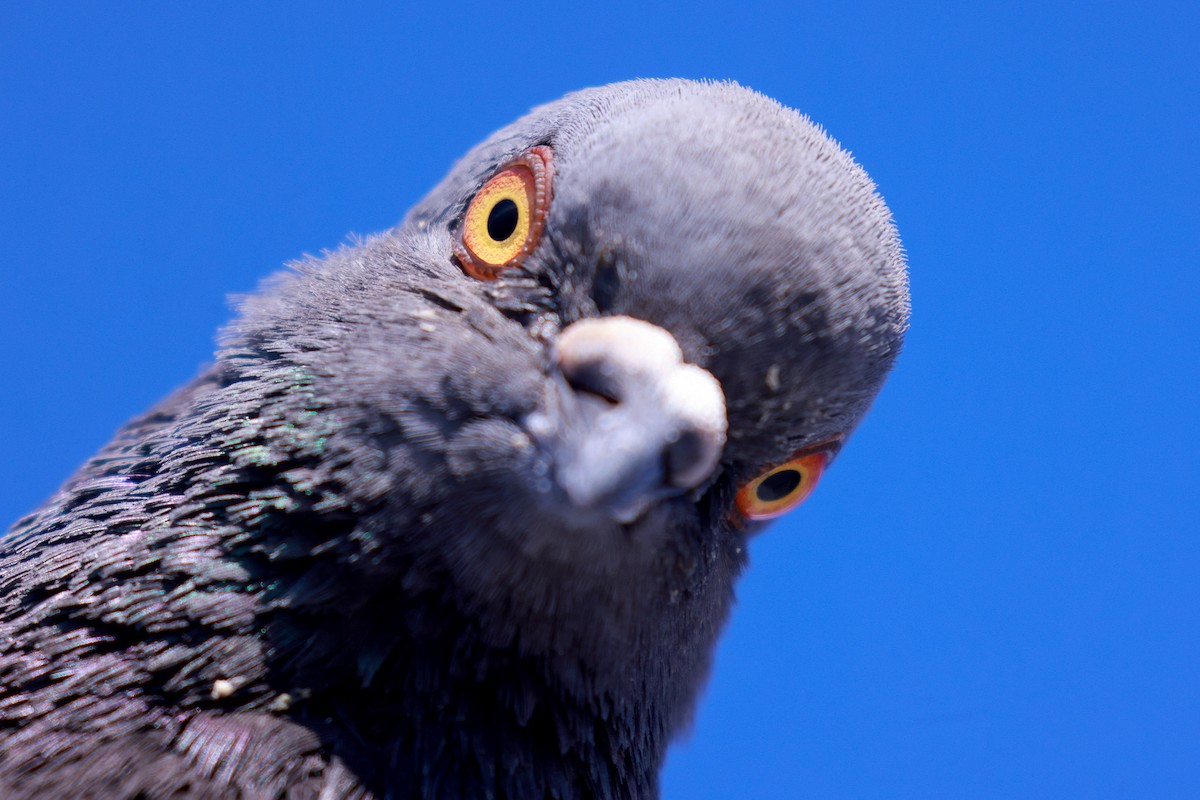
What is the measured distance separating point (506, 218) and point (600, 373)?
0.62 metres

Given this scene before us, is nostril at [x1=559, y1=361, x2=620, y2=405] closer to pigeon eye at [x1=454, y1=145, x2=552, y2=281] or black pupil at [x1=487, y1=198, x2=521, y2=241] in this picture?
pigeon eye at [x1=454, y1=145, x2=552, y2=281]

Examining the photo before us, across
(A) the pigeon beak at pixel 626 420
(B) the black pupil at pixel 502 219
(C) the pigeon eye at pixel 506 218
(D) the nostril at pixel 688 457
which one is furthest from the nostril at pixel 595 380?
(B) the black pupil at pixel 502 219

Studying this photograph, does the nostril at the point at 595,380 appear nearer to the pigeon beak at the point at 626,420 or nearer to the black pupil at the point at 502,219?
the pigeon beak at the point at 626,420

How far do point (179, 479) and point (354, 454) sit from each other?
482 mm

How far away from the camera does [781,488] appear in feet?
8.00

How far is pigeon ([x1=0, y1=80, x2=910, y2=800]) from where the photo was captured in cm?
197

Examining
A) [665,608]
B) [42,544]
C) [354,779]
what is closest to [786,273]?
[665,608]

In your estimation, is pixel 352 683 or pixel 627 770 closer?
pixel 352 683

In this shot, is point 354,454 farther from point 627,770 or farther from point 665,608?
point 627,770

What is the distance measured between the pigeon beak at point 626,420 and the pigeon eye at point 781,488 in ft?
1.51

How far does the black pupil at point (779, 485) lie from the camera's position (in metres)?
2.37

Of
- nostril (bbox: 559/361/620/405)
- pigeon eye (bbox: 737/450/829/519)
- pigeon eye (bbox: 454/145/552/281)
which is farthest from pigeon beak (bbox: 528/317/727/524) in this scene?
pigeon eye (bbox: 737/450/829/519)

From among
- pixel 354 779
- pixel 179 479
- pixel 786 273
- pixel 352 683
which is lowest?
pixel 354 779

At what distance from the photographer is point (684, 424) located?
1.76 m
